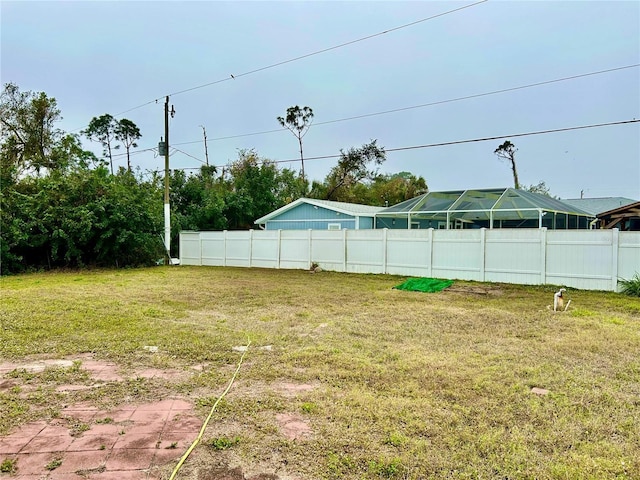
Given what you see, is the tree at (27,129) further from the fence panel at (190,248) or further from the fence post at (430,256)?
the fence post at (430,256)

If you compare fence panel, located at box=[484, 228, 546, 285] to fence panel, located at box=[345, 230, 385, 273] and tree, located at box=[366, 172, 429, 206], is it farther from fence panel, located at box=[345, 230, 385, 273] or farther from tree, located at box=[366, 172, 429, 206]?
tree, located at box=[366, 172, 429, 206]

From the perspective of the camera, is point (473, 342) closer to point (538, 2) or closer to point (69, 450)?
point (69, 450)

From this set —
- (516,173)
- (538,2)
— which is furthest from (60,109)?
(516,173)

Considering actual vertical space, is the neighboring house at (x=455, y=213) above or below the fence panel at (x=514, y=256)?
above

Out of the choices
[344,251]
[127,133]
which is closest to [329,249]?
[344,251]

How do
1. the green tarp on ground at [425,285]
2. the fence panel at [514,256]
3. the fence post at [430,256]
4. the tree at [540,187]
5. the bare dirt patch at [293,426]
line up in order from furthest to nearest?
the tree at [540,187]
the fence post at [430,256]
the fence panel at [514,256]
the green tarp on ground at [425,285]
the bare dirt patch at [293,426]

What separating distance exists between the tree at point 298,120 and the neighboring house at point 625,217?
58.3ft

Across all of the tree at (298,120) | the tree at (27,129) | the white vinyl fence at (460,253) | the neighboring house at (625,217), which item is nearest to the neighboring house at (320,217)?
the white vinyl fence at (460,253)

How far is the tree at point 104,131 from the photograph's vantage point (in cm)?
2758

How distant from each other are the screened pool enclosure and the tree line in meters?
9.24

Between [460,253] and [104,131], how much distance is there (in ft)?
91.7

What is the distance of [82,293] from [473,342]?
770 cm

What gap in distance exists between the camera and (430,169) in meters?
30.4

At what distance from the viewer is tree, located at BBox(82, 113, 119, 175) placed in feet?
90.5
